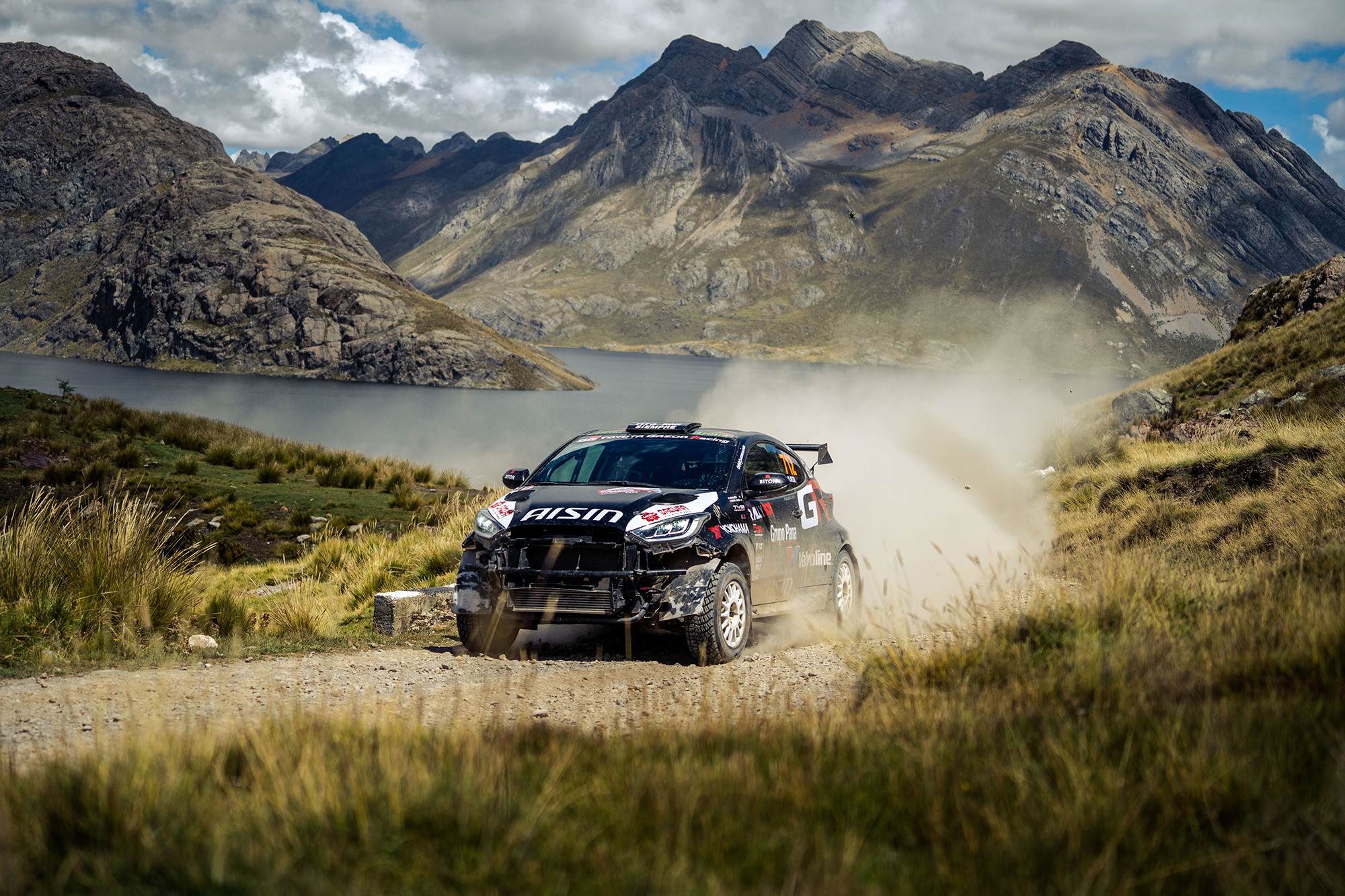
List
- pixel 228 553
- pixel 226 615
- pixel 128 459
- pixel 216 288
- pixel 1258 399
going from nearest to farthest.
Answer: pixel 226 615
pixel 228 553
pixel 1258 399
pixel 128 459
pixel 216 288

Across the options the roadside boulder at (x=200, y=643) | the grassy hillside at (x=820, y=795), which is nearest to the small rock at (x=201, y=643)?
the roadside boulder at (x=200, y=643)

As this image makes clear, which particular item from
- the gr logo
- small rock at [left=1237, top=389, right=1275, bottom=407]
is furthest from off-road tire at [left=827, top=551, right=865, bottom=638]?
small rock at [left=1237, top=389, right=1275, bottom=407]

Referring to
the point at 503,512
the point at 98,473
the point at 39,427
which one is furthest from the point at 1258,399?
the point at 39,427

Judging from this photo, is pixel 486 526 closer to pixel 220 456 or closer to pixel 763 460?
pixel 763 460

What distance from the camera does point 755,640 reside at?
361 inches

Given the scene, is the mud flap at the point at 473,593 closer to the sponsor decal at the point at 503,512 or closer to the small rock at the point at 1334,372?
the sponsor decal at the point at 503,512

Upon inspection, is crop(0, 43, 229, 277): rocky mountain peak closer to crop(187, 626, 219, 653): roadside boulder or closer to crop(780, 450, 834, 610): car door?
crop(187, 626, 219, 653): roadside boulder

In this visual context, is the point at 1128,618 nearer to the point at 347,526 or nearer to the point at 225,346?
the point at 347,526

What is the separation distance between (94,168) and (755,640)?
213 m

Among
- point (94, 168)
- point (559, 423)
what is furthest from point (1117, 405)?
point (94, 168)

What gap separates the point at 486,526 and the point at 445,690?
1.73 metres

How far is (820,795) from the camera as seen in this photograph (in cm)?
328

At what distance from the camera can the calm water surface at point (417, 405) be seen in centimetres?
4928

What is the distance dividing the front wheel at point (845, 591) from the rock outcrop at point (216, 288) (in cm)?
9801
